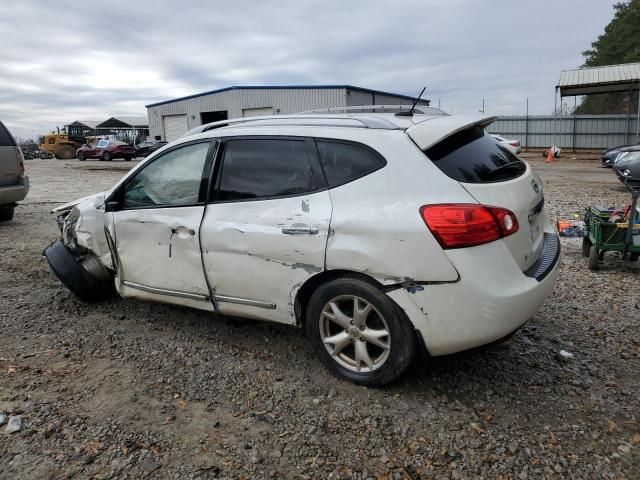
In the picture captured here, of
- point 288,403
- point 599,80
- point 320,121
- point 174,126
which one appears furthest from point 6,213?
point 174,126

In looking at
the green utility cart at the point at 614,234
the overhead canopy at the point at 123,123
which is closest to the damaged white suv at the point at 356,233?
the green utility cart at the point at 614,234

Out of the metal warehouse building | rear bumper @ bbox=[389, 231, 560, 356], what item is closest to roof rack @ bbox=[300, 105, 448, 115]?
rear bumper @ bbox=[389, 231, 560, 356]

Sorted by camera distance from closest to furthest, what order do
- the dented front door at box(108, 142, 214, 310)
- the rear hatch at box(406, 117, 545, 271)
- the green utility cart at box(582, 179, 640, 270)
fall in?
the rear hatch at box(406, 117, 545, 271) → the dented front door at box(108, 142, 214, 310) → the green utility cart at box(582, 179, 640, 270)

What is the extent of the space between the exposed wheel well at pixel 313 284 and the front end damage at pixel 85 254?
1.96m

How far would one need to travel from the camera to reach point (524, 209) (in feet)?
9.75

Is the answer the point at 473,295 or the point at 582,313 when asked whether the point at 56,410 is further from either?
the point at 582,313

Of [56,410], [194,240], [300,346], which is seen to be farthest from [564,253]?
[56,410]

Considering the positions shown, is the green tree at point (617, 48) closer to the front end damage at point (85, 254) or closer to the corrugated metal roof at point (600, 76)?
the corrugated metal roof at point (600, 76)

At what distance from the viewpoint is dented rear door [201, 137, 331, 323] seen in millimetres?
3027

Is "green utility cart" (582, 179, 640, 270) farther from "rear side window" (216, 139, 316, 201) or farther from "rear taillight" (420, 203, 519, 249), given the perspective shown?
"rear side window" (216, 139, 316, 201)

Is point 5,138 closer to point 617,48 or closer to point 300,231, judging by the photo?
point 300,231

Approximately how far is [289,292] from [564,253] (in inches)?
176

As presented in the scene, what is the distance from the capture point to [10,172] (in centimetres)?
848

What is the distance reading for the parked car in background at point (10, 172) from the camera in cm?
839
